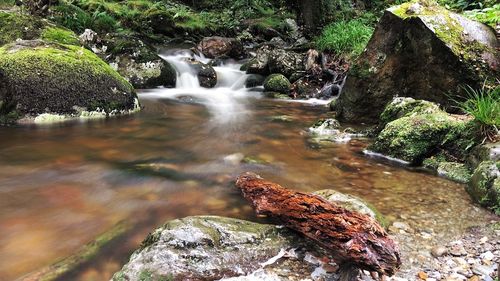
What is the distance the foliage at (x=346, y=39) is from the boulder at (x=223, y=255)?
948 centimetres

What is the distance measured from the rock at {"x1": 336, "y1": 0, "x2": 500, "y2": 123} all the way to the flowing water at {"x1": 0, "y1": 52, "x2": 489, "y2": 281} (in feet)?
4.29

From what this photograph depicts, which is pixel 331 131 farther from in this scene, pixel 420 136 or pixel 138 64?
pixel 138 64

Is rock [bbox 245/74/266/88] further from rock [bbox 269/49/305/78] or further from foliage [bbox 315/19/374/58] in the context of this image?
foliage [bbox 315/19/374/58]

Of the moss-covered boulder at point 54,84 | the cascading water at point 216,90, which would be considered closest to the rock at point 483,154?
the cascading water at point 216,90

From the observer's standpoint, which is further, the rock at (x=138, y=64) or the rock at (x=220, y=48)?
the rock at (x=220, y=48)

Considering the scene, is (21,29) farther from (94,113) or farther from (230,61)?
(230,61)

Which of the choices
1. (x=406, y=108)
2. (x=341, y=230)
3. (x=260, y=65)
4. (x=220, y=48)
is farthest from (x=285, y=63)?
(x=341, y=230)

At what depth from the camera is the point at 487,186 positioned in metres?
3.43

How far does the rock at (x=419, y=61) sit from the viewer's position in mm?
5934

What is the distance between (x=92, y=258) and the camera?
262 centimetres

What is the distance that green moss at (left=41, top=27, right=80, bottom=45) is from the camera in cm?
821

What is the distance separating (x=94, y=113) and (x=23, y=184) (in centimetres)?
312

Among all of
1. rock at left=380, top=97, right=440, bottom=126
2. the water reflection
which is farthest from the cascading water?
rock at left=380, top=97, right=440, bottom=126

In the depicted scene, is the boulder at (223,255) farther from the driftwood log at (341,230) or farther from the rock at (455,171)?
the rock at (455,171)
